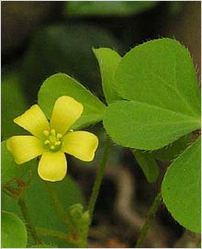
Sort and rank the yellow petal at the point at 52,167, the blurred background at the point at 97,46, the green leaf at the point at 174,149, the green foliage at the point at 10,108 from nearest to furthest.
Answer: the yellow petal at the point at 52,167 < the green leaf at the point at 174,149 < the green foliage at the point at 10,108 < the blurred background at the point at 97,46

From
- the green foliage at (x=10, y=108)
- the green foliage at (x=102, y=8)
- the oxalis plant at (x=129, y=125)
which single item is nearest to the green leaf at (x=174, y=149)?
the oxalis plant at (x=129, y=125)

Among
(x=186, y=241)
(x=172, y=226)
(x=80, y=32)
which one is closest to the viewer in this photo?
(x=186, y=241)

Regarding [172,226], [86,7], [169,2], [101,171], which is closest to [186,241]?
[101,171]

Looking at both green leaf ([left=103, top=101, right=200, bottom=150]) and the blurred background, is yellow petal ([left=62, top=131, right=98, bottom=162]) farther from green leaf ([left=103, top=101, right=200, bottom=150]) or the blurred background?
the blurred background

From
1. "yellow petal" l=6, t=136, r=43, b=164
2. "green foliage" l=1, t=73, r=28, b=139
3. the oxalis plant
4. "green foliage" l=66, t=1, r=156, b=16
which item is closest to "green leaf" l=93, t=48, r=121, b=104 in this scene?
the oxalis plant

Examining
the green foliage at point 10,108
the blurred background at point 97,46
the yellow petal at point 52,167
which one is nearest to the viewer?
the yellow petal at point 52,167

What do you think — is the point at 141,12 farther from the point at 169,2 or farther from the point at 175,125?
the point at 175,125

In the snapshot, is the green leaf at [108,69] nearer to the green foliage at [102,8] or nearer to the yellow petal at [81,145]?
the yellow petal at [81,145]

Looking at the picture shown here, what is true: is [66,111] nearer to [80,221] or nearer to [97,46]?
[80,221]
